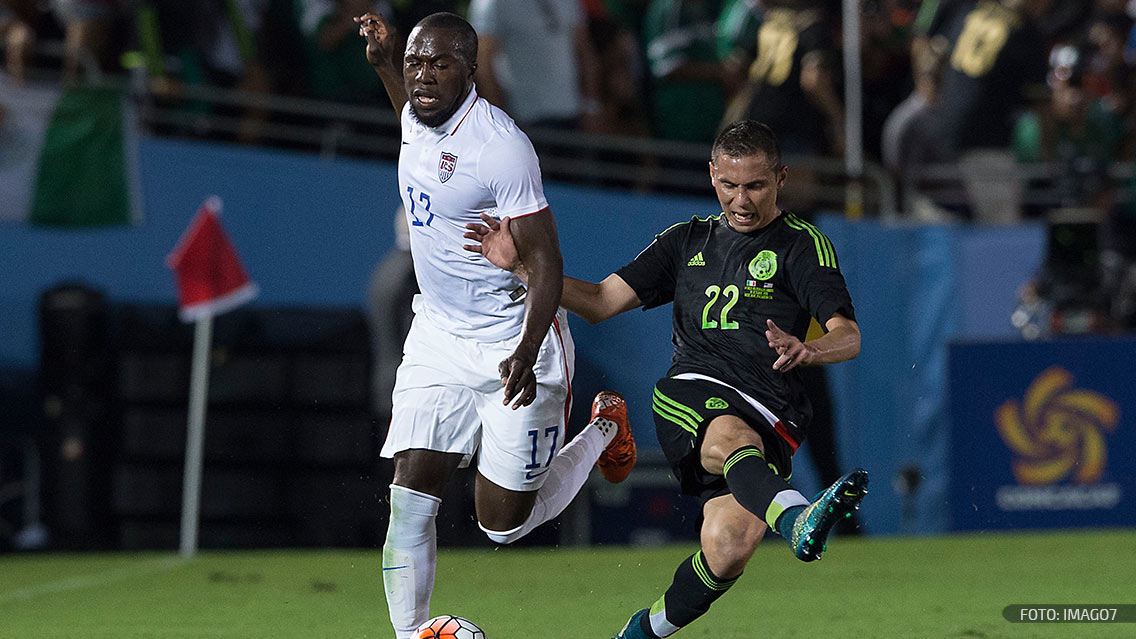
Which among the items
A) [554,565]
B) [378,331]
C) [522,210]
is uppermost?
[522,210]

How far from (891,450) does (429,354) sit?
20.4ft

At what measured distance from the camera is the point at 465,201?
5758 millimetres

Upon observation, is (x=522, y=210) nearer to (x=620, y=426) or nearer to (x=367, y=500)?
(x=620, y=426)

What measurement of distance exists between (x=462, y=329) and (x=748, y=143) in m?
1.30

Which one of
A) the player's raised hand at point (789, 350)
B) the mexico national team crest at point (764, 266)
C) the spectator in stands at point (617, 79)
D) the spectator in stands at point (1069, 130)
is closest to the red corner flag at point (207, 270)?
the spectator in stands at point (617, 79)

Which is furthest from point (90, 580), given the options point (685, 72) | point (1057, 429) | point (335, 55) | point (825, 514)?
point (1057, 429)

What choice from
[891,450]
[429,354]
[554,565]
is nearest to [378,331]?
[554,565]

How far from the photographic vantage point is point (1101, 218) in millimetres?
11719

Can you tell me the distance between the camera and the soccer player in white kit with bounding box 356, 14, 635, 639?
18.5ft

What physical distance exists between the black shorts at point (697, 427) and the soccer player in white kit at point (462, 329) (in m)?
0.48

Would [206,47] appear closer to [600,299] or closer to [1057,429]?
[600,299]

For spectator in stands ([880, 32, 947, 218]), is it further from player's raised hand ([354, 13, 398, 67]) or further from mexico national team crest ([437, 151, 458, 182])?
mexico national team crest ([437, 151, 458, 182])

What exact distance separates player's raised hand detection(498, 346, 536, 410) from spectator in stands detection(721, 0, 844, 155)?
6.37m

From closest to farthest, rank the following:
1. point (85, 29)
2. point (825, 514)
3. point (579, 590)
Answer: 1. point (825, 514)
2. point (579, 590)
3. point (85, 29)
